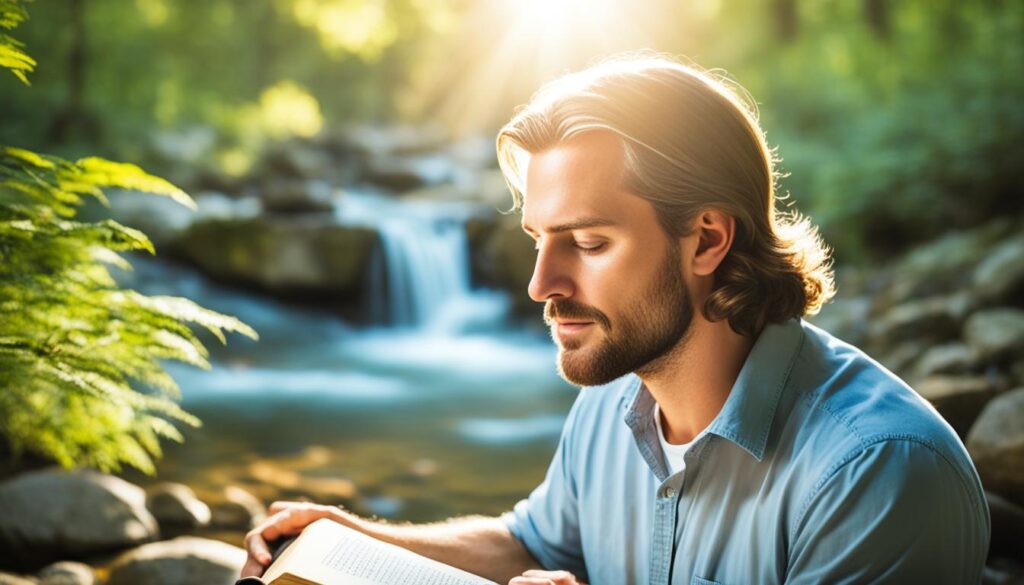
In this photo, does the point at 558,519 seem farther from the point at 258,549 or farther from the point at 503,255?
the point at 503,255

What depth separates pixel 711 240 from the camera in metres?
2.03

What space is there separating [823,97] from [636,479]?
45.2 ft

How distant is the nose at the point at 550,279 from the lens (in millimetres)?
1929

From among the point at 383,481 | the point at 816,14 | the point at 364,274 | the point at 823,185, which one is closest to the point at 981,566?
the point at 383,481

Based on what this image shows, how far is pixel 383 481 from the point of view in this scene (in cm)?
599

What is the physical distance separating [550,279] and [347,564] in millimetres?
739

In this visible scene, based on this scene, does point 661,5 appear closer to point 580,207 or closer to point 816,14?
point 816,14

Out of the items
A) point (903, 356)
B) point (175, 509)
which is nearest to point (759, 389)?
point (175, 509)

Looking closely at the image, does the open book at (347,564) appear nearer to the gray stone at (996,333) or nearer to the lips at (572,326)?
the lips at (572,326)

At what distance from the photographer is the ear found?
2.00 meters

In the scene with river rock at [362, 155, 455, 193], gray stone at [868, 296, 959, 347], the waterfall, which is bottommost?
gray stone at [868, 296, 959, 347]

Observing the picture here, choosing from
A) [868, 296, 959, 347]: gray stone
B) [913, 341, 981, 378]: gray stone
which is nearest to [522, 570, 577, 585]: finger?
[913, 341, 981, 378]: gray stone

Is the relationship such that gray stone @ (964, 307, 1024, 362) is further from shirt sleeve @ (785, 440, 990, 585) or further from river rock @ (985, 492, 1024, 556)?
shirt sleeve @ (785, 440, 990, 585)

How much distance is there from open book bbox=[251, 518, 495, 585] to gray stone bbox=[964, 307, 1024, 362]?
523 centimetres
